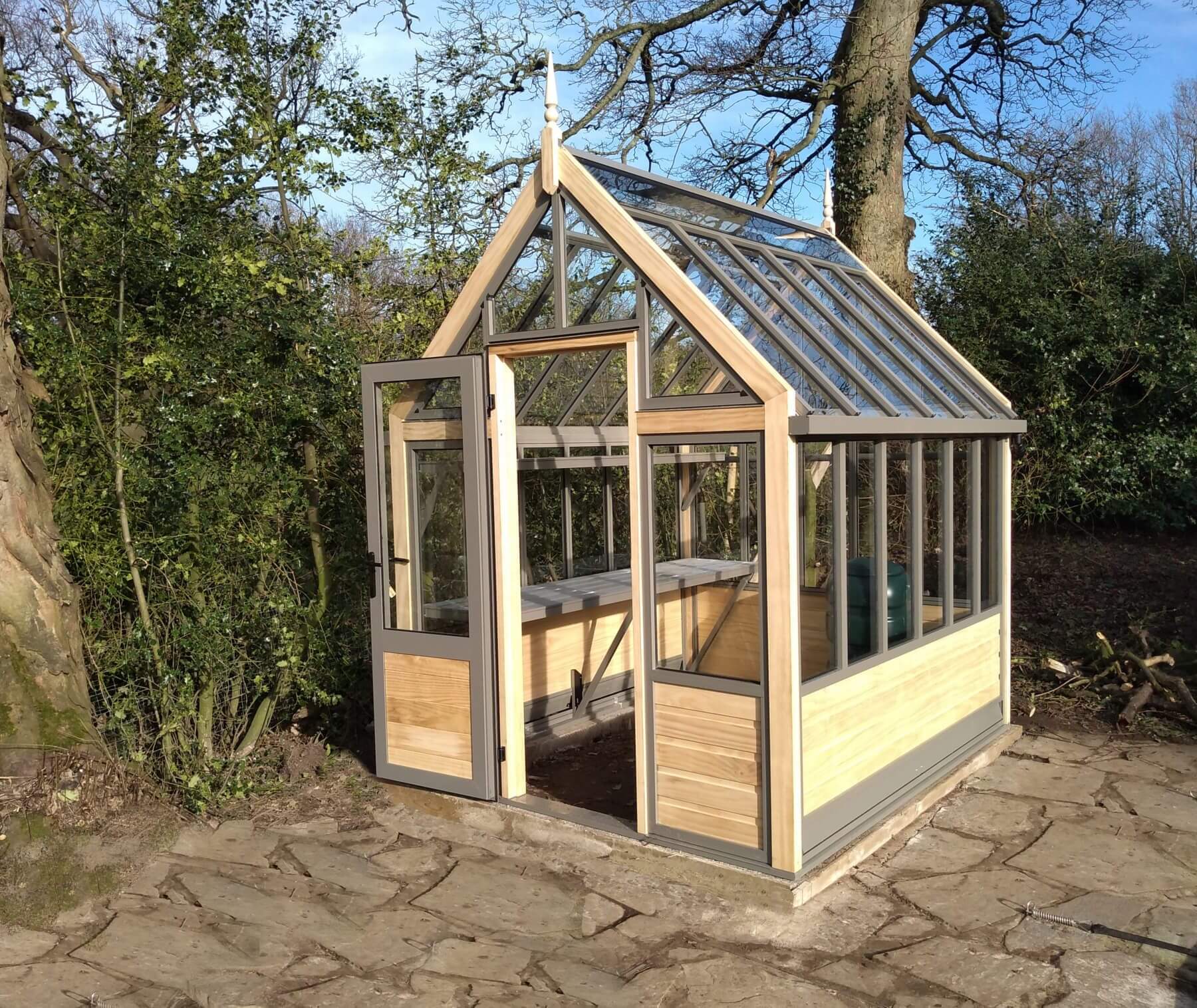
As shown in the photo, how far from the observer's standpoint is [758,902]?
4.64m

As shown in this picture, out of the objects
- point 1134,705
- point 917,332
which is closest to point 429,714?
point 917,332

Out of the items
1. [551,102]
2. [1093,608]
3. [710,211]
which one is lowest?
[1093,608]

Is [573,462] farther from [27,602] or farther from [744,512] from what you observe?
[27,602]

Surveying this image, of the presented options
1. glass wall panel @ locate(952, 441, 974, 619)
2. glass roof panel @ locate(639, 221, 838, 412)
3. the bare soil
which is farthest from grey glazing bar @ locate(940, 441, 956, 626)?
the bare soil

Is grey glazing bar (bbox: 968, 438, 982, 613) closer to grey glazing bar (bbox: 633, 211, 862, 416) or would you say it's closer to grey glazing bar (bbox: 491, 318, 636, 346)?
grey glazing bar (bbox: 633, 211, 862, 416)

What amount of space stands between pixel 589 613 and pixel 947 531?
251cm

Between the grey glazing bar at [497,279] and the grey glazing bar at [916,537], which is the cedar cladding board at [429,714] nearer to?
the grey glazing bar at [497,279]

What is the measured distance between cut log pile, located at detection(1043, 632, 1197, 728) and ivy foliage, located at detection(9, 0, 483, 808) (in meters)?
5.22

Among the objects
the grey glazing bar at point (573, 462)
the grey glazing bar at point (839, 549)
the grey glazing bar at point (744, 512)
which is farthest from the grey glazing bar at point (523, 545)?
the grey glazing bar at point (839, 549)

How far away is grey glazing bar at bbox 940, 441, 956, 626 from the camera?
19.7 feet

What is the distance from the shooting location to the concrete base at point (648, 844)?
15.4 feet

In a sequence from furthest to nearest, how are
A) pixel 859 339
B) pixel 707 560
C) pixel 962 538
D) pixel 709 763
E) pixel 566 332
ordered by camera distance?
pixel 707 560, pixel 962 538, pixel 859 339, pixel 566 332, pixel 709 763

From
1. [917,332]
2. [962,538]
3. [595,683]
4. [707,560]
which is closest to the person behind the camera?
[962,538]

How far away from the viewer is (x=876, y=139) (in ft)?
35.1
